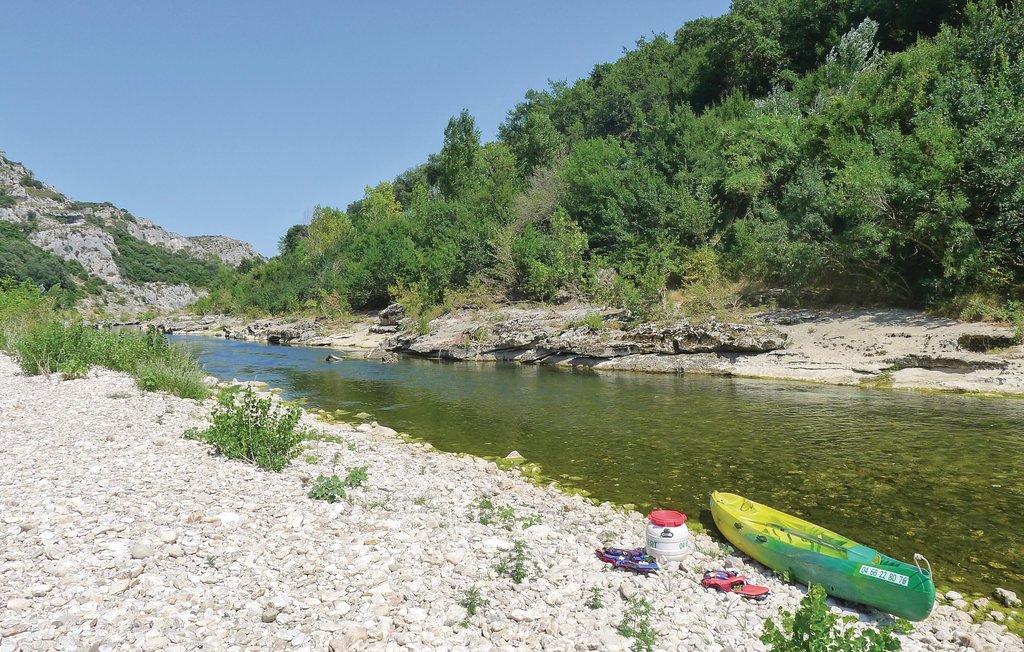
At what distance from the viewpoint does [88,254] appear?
120 meters

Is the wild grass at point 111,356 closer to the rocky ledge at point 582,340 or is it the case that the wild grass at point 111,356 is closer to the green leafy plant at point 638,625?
the green leafy plant at point 638,625

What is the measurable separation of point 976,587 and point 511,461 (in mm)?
8180

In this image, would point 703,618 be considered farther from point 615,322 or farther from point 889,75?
→ point 889,75

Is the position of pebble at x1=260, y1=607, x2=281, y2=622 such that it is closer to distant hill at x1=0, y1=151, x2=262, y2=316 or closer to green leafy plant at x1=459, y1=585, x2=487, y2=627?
green leafy plant at x1=459, y1=585, x2=487, y2=627

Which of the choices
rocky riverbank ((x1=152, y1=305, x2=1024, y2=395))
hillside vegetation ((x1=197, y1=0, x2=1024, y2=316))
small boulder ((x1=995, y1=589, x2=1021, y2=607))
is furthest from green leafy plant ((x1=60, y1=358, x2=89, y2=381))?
hillside vegetation ((x1=197, y1=0, x2=1024, y2=316))

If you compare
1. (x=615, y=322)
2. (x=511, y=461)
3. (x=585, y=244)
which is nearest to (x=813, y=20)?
(x=585, y=244)

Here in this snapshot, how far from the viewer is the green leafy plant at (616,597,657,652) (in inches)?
201

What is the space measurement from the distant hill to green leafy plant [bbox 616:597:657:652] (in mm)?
104236

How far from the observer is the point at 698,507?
9.63 m

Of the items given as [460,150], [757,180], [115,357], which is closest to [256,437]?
[115,357]

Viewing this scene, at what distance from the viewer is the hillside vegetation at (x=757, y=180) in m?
23.6

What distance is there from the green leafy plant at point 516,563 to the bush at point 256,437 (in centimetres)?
498

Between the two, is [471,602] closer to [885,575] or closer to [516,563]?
[516,563]

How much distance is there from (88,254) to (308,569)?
5774 inches
